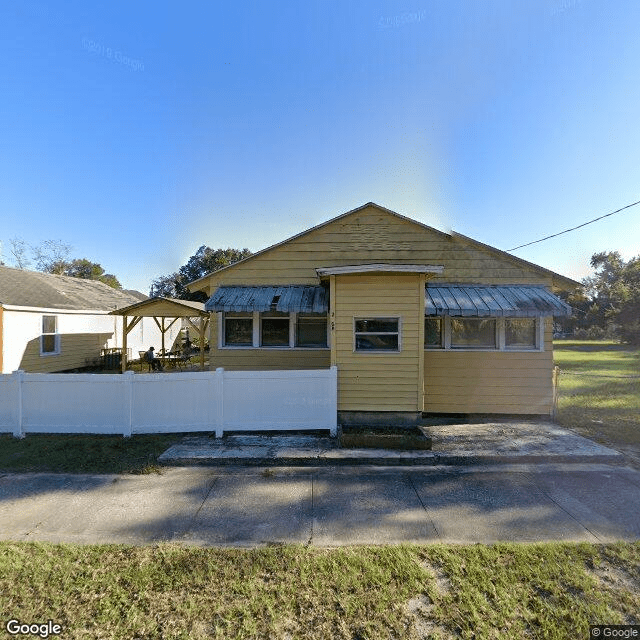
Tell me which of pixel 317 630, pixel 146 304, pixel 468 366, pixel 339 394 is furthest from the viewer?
pixel 146 304

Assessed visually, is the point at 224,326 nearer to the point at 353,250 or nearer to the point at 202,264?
the point at 353,250

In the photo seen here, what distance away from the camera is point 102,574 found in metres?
2.99

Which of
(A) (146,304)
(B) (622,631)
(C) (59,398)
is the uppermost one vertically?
(A) (146,304)

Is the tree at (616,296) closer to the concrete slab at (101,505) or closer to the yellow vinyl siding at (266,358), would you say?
the yellow vinyl siding at (266,358)

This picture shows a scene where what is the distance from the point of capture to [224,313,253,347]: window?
8961 millimetres

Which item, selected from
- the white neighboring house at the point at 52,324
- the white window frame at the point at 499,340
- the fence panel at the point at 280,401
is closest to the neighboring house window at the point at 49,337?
the white neighboring house at the point at 52,324

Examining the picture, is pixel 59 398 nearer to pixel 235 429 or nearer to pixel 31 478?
pixel 31 478

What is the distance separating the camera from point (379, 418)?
6.94 meters

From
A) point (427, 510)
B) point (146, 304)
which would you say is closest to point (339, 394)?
point (427, 510)

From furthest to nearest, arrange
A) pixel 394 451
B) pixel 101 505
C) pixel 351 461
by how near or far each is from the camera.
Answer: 1. pixel 394 451
2. pixel 351 461
3. pixel 101 505

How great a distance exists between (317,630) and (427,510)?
2121mm

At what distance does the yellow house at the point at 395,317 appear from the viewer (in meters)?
6.90

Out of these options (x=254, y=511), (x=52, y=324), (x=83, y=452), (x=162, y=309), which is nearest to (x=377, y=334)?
(x=254, y=511)

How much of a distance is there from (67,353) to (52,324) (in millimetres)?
1391
